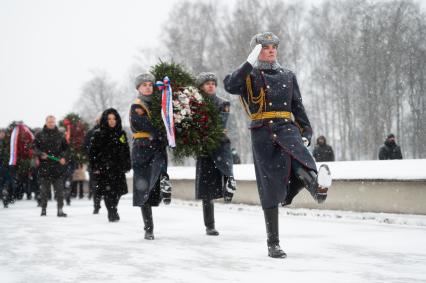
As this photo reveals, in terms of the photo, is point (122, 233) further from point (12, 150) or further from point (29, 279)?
point (12, 150)

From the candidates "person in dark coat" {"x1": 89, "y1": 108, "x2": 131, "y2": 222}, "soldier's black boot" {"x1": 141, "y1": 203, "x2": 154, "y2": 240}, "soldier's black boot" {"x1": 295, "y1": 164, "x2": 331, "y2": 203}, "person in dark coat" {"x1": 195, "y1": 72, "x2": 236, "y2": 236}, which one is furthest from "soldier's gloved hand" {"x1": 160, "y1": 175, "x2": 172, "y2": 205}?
"person in dark coat" {"x1": 89, "y1": 108, "x2": 131, "y2": 222}

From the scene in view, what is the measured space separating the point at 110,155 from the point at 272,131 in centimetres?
586

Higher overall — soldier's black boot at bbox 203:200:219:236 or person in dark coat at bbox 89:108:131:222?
person in dark coat at bbox 89:108:131:222

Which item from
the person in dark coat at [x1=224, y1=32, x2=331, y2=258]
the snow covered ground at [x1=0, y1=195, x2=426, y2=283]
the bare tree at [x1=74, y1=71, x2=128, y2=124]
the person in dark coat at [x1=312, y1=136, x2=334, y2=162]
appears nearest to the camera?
the snow covered ground at [x1=0, y1=195, x2=426, y2=283]

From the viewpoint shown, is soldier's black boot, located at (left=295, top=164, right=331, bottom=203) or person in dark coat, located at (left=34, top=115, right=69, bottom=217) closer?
soldier's black boot, located at (left=295, top=164, right=331, bottom=203)

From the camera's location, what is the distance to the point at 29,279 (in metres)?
4.87

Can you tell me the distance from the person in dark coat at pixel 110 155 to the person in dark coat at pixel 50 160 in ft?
5.15

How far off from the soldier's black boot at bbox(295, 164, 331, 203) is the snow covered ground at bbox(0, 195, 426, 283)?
0.63 meters

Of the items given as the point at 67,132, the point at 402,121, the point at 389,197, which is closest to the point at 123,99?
the point at 402,121

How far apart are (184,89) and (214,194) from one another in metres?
1.46

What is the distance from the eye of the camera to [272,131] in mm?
5750

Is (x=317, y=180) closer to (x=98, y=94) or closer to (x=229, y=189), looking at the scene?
(x=229, y=189)

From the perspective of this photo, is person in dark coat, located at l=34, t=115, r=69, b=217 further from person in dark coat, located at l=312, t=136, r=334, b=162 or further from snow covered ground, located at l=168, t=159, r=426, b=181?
person in dark coat, located at l=312, t=136, r=334, b=162

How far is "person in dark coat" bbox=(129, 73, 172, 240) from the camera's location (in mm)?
7586
